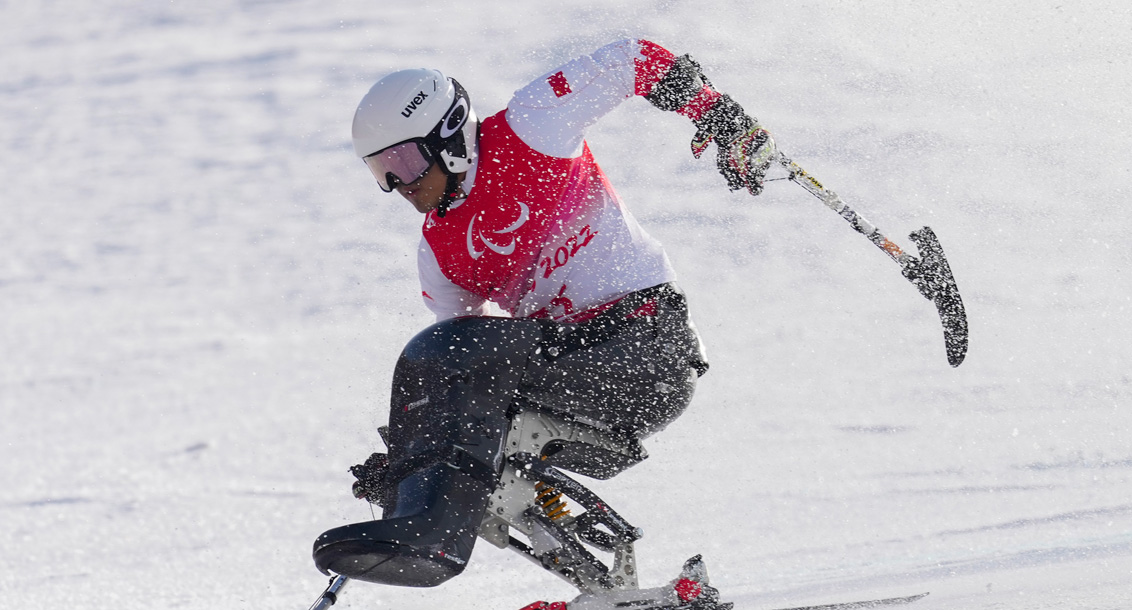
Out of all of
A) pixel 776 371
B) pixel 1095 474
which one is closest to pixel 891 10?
pixel 776 371

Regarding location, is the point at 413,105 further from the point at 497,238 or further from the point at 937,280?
the point at 937,280

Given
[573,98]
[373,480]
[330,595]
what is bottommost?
[330,595]

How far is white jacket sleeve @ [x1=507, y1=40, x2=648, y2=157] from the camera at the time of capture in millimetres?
3352

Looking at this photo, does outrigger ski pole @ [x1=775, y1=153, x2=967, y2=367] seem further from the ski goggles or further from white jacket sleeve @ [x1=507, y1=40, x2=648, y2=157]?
the ski goggles

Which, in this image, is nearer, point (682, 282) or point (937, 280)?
point (937, 280)

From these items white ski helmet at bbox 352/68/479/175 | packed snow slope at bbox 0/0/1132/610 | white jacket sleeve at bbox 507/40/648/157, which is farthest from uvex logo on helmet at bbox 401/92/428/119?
packed snow slope at bbox 0/0/1132/610

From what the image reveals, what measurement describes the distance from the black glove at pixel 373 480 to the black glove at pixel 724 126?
1286mm

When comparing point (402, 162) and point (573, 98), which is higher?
point (573, 98)

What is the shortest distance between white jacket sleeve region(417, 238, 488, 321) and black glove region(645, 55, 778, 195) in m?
0.87

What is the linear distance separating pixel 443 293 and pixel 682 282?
513cm

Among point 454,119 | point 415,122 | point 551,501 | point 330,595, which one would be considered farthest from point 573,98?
point 330,595

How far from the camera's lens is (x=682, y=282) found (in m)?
8.71

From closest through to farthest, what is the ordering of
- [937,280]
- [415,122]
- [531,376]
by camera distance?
1. [531,376]
2. [415,122]
3. [937,280]

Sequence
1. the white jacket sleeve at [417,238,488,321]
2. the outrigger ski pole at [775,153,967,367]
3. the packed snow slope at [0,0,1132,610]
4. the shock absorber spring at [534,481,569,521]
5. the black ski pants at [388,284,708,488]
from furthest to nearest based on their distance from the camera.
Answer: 1. the packed snow slope at [0,0,1132,610]
2. the white jacket sleeve at [417,238,488,321]
3. the outrigger ski pole at [775,153,967,367]
4. the shock absorber spring at [534,481,569,521]
5. the black ski pants at [388,284,708,488]
